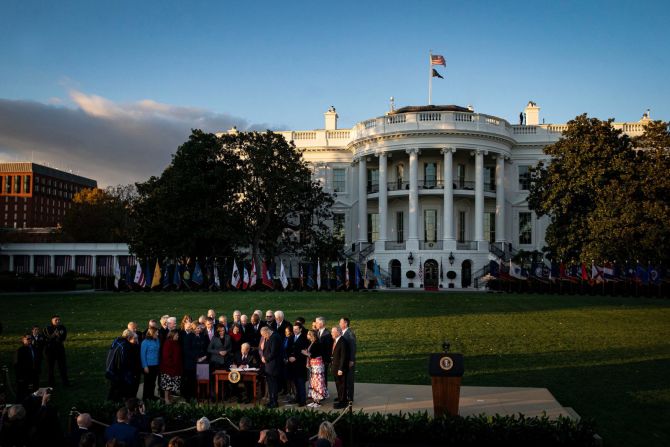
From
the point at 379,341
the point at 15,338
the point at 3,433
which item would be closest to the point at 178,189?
the point at 15,338

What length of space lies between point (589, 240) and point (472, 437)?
3330 centimetres

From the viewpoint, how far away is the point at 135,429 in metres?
8.02

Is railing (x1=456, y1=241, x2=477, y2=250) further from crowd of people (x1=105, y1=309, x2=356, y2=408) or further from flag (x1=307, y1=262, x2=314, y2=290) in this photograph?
crowd of people (x1=105, y1=309, x2=356, y2=408)

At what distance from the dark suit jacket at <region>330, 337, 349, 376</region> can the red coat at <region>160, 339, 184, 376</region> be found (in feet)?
10.2

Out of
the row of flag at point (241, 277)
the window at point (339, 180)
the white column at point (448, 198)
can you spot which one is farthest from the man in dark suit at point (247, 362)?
the window at point (339, 180)

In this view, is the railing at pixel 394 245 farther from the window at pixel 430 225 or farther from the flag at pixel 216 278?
the flag at pixel 216 278

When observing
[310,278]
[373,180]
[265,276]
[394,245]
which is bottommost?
[310,278]

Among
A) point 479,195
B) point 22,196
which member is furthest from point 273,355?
point 22,196

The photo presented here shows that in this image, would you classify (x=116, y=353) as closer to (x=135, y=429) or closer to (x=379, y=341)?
→ (x=135, y=429)

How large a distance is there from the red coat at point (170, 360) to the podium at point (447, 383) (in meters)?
5.05

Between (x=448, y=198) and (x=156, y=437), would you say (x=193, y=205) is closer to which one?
(x=448, y=198)

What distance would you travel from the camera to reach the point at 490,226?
54188 mm

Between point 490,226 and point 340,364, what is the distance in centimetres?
4430

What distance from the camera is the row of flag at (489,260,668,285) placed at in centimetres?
3700
